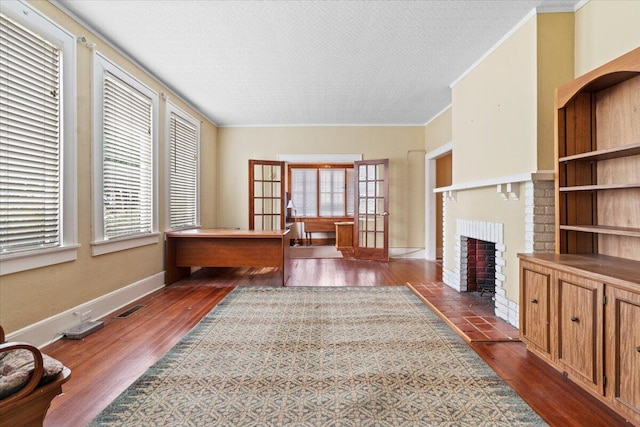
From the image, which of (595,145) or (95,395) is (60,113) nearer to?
(95,395)

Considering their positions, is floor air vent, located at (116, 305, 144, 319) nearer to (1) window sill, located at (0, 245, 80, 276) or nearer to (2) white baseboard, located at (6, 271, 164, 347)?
(2) white baseboard, located at (6, 271, 164, 347)

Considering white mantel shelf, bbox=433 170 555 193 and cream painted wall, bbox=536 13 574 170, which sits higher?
cream painted wall, bbox=536 13 574 170

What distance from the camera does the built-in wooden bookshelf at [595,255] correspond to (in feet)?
5.27

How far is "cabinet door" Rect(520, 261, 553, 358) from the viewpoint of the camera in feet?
6.94

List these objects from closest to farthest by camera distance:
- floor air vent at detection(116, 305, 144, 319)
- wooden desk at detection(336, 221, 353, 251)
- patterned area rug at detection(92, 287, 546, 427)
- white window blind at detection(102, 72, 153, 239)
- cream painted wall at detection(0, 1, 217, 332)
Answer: patterned area rug at detection(92, 287, 546, 427)
cream painted wall at detection(0, 1, 217, 332)
floor air vent at detection(116, 305, 144, 319)
white window blind at detection(102, 72, 153, 239)
wooden desk at detection(336, 221, 353, 251)

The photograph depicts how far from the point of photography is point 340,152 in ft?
21.6

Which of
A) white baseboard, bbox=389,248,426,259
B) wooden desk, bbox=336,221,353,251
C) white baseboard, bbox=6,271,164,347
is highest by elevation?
wooden desk, bbox=336,221,353,251

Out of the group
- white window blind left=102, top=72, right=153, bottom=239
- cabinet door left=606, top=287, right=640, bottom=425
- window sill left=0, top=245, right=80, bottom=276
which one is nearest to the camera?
cabinet door left=606, top=287, right=640, bottom=425

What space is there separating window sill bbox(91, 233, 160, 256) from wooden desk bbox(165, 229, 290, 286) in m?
0.36

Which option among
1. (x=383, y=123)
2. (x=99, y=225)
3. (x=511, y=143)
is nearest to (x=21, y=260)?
(x=99, y=225)

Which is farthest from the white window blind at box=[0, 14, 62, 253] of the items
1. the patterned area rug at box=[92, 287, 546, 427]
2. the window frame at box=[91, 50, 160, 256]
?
the patterned area rug at box=[92, 287, 546, 427]

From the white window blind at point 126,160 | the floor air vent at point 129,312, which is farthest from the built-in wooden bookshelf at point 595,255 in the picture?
the white window blind at point 126,160

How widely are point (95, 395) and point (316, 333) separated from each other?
5.06 feet

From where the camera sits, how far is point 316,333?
8.95 ft
